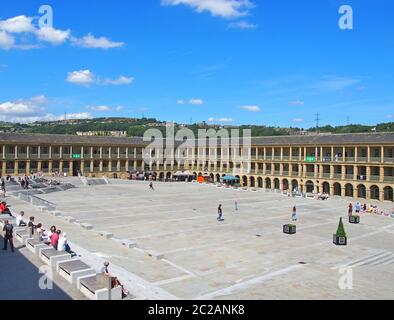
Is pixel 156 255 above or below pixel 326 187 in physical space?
above

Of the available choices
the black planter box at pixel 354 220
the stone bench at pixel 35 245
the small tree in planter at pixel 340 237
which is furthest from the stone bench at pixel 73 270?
the black planter box at pixel 354 220

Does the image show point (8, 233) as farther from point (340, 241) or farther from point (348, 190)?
point (348, 190)

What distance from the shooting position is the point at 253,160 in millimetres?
80750

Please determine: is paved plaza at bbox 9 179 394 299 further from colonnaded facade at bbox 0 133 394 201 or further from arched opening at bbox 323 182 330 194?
arched opening at bbox 323 182 330 194

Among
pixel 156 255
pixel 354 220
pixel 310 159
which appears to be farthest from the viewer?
pixel 310 159

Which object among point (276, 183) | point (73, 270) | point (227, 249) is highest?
point (73, 270)

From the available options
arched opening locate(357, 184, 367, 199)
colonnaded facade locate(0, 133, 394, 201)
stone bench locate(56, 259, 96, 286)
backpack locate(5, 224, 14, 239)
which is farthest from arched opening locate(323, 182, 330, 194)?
stone bench locate(56, 259, 96, 286)

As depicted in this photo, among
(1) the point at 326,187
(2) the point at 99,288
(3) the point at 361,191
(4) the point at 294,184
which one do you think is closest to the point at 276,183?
(4) the point at 294,184

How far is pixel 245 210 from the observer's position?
1588 inches

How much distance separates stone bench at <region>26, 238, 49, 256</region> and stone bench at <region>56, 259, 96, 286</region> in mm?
2856

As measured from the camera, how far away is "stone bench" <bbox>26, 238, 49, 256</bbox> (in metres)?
17.5

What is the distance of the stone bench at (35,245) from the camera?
17.5m

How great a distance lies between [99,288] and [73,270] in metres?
1.98
